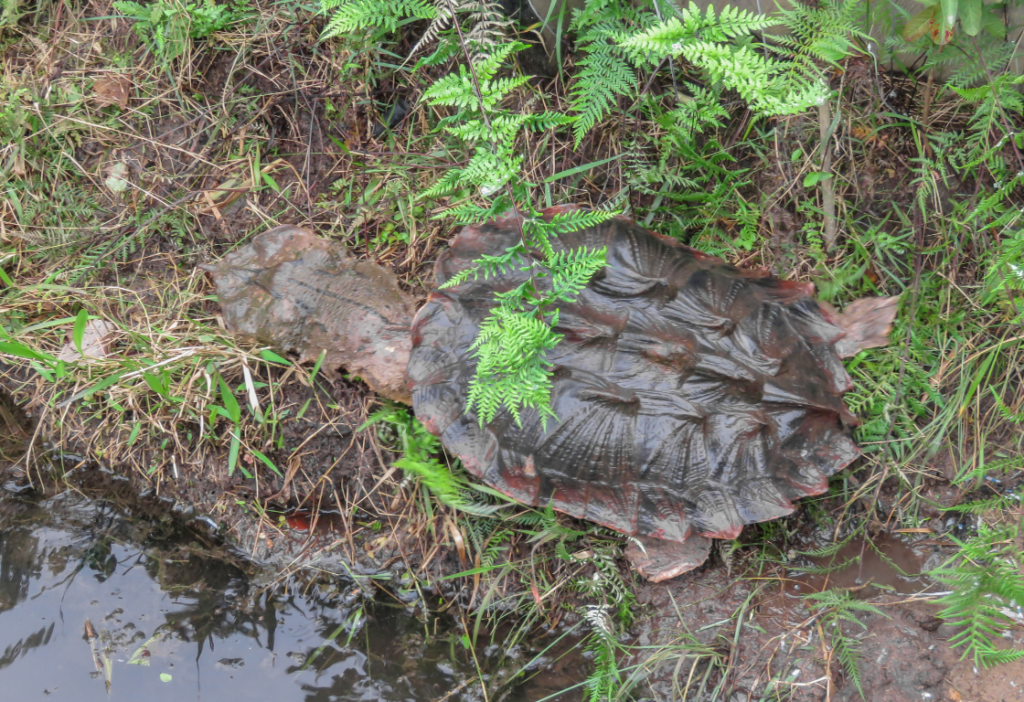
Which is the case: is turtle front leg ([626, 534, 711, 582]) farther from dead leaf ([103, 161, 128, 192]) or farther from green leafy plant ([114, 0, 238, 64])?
green leafy plant ([114, 0, 238, 64])

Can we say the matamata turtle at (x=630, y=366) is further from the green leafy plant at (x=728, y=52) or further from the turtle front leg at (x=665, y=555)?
the green leafy plant at (x=728, y=52)

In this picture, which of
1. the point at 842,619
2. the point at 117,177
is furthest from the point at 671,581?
the point at 117,177

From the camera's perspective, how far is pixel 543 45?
10.7 feet

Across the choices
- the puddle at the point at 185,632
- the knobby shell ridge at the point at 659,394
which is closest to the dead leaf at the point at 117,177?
the puddle at the point at 185,632

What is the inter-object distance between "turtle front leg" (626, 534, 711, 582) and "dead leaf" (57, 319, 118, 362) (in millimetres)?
2811

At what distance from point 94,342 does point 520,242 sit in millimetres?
2265

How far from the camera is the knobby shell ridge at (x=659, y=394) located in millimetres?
2672

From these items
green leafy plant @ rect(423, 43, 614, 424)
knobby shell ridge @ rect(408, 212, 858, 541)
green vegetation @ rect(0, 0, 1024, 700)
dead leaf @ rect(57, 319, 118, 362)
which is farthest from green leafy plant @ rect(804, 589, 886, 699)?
dead leaf @ rect(57, 319, 118, 362)

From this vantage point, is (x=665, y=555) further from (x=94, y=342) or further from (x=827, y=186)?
(x=94, y=342)

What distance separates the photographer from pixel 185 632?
3006 millimetres

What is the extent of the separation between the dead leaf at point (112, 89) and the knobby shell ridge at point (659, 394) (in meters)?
2.12

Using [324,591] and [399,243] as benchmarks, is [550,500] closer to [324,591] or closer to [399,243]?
[324,591]

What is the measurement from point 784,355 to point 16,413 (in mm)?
3848

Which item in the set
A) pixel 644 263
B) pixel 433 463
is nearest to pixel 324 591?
pixel 433 463
